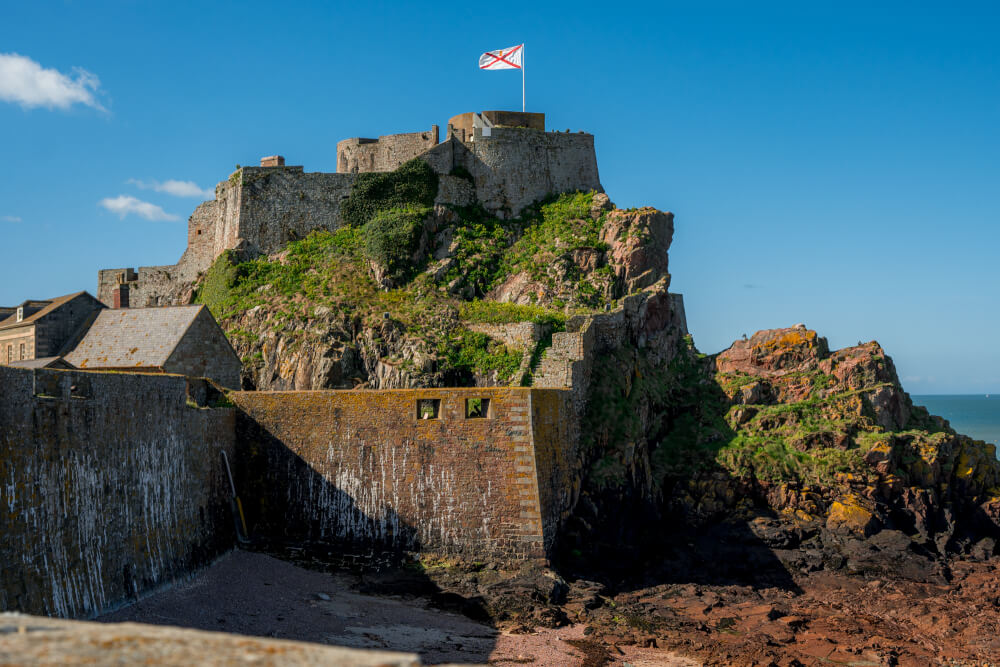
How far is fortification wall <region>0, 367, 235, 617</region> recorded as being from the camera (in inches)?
542

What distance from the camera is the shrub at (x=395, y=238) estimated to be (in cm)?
3766

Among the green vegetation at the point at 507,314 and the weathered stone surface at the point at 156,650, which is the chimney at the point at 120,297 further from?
the weathered stone surface at the point at 156,650

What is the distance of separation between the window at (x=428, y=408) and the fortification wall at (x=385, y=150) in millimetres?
20294

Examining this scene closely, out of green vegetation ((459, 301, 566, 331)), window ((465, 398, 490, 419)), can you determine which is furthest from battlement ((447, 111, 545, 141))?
window ((465, 398, 490, 419))

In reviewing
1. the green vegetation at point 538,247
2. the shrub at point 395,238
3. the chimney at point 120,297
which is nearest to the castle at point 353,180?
the green vegetation at point 538,247

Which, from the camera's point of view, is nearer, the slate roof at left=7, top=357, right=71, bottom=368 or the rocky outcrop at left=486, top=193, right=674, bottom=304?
the slate roof at left=7, top=357, right=71, bottom=368

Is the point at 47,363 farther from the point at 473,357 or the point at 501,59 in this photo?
Answer: the point at 501,59

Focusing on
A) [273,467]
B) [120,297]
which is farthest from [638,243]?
[120,297]

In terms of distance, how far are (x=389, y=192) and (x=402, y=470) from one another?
1981 cm

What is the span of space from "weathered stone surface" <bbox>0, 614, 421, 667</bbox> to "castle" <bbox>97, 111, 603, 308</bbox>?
36.4 m

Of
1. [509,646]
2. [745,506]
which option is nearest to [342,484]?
[509,646]

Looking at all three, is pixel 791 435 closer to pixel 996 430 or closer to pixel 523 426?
pixel 523 426

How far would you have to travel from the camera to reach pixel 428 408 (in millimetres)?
23469

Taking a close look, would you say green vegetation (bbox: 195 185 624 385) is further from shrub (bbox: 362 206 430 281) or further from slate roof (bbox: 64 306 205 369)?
slate roof (bbox: 64 306 205 369)
